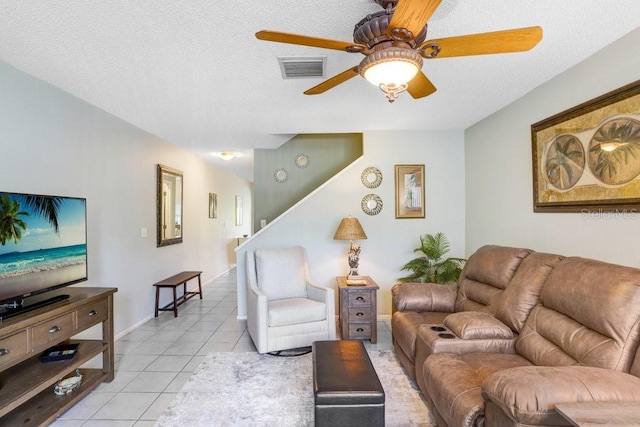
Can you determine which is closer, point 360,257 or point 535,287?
point 535,287

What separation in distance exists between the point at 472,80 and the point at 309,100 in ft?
4.58

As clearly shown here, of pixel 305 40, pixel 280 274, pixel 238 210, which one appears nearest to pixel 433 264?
pixel 280 274

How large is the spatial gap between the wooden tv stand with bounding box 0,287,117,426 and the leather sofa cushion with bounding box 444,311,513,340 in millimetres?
2596

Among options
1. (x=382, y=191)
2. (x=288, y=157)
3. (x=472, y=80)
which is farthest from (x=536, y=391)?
(x=288, y=157)

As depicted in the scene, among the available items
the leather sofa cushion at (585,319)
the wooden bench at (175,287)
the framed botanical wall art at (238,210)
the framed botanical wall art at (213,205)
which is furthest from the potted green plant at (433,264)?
the framed botanical wall art at (238,210)

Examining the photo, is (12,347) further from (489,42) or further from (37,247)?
(489,42)

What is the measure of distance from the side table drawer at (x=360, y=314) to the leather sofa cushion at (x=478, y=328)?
49.0 inches

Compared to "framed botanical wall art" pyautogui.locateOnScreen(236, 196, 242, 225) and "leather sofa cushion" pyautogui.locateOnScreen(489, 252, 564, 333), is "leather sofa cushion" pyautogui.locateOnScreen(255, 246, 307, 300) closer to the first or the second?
"leather sofa cushion" pyautogui.locateOnScreen(489, 252, 564, 333)

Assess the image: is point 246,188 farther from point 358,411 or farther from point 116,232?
point 358,411

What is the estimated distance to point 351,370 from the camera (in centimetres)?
186

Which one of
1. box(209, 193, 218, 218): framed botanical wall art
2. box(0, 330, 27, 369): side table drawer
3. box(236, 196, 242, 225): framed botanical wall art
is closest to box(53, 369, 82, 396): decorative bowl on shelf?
box(0, 330, 27, 369): side table drawer

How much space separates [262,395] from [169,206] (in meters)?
3.31

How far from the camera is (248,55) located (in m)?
2.14

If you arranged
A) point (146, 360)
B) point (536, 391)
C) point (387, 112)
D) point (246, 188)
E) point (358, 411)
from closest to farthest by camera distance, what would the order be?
point (536, 391)
point (358, 411)
point (146, 360)
point (387, 112)
point (246, 188)
